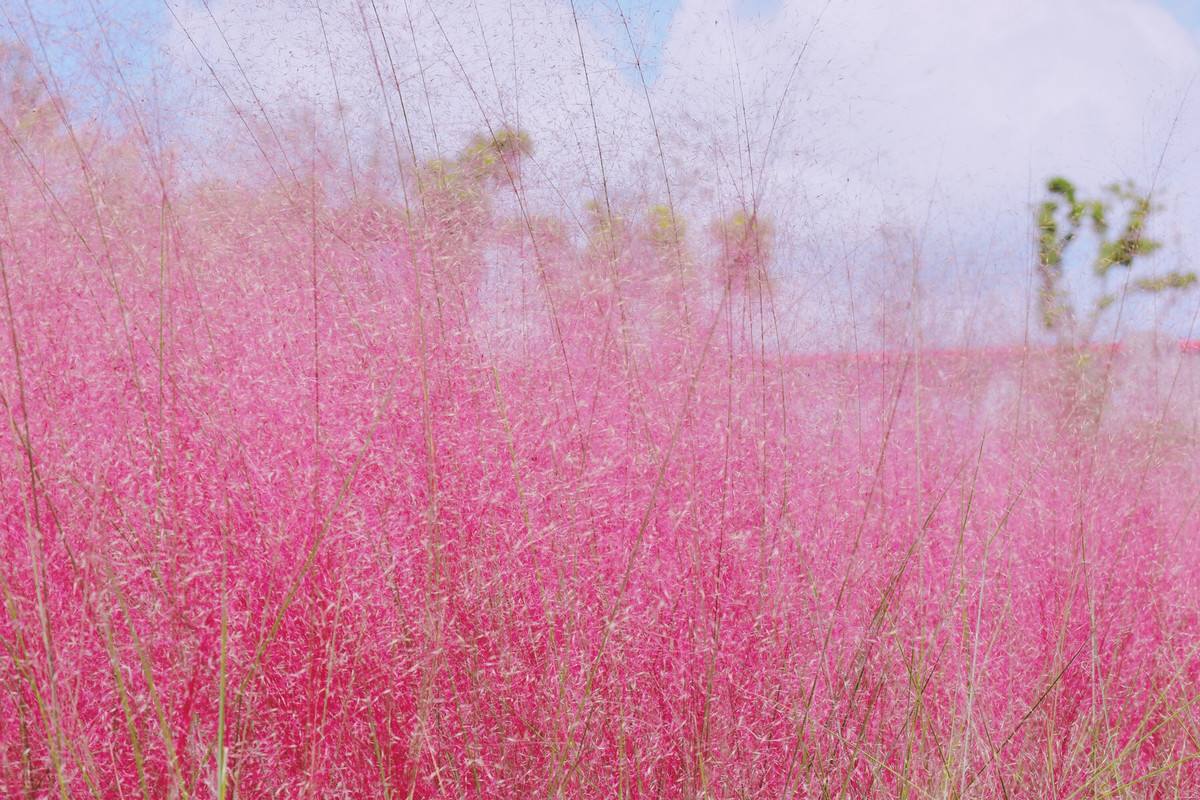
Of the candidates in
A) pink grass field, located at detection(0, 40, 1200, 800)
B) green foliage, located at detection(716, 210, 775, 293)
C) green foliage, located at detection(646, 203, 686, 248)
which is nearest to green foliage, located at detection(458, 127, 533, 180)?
pink grass field, located at detection(0, 40, 1200, 800)

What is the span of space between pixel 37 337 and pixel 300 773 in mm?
821

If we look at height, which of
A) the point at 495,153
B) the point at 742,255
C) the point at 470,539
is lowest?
the point at 470,539

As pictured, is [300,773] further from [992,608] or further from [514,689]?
[992,608]

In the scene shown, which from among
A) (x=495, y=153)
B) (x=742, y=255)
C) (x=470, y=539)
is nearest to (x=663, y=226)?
(x=742, y=255)

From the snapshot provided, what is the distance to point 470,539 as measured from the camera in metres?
1.51

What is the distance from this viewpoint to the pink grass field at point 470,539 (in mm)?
1366

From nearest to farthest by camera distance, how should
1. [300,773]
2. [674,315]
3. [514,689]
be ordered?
1. [300,773]
2. [514,689]
3. [674,315]

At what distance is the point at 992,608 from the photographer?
6.34 ft

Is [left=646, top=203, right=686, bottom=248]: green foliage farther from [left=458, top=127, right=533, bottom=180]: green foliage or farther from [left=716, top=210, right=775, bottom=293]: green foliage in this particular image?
[left=458, top=127, right=533, bottom=180]: green foliage

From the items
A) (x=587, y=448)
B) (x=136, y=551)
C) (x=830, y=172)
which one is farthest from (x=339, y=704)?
(x=830, y=172)

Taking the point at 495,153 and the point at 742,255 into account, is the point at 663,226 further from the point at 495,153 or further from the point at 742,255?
the point at 495,153

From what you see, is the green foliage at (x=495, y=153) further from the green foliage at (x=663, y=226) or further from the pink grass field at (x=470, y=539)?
the green foliage at (x=663, y=226)

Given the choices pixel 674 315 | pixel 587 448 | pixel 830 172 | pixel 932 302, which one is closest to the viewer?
pixel 587 448

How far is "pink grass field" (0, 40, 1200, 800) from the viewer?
137cm
